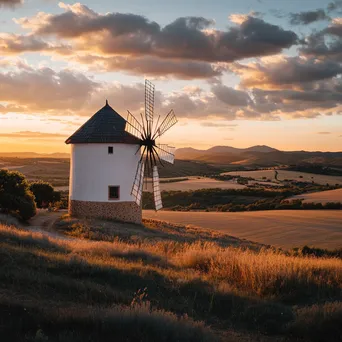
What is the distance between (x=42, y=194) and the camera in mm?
36156

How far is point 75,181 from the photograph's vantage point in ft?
91.5

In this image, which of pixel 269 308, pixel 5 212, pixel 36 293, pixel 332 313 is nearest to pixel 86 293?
pixel 36 293

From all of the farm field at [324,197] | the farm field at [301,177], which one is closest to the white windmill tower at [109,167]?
the farm field at [324,197]

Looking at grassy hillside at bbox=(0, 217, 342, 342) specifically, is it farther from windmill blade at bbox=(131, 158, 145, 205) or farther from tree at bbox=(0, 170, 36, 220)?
windmill blade at bbox=(131, 158, 145, 205)

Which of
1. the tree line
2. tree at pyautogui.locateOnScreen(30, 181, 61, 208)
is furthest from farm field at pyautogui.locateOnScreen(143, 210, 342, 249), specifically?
the tree line

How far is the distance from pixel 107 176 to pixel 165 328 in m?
21.3

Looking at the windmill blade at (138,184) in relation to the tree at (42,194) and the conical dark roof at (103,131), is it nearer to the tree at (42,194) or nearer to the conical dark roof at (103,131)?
the conical dark roof at (103,131)

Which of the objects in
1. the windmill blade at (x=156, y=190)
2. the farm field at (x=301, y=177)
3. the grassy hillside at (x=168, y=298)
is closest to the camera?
the grassy hillside at (x=168, y=298)

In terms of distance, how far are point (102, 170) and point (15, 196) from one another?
4.86 metres

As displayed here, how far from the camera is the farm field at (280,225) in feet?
88.7

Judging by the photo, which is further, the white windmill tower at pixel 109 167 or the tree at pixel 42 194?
the tree at pixel 42 194

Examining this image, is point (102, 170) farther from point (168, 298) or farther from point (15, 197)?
point (168, 298)

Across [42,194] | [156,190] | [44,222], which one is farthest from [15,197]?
[42,194]

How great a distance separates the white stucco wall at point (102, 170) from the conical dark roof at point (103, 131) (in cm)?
33
